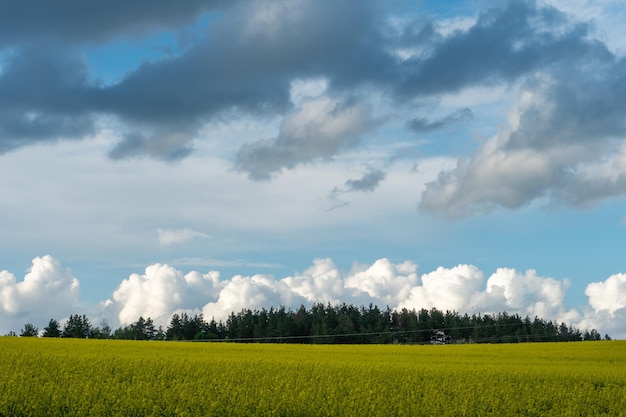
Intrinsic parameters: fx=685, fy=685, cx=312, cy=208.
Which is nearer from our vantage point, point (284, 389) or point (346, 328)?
point (284, 389)

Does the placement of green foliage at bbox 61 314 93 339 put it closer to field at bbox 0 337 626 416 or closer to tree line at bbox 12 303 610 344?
tree line at bbox 12 303 610 344

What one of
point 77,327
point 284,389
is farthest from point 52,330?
point 284,389

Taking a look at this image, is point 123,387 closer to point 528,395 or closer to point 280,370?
point 280,370

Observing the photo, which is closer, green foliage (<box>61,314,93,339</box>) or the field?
the field

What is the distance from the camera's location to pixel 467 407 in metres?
22.9

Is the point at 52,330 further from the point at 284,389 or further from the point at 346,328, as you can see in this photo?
the point at 284,389

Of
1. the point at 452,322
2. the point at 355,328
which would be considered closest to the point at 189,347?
the point at 355,328

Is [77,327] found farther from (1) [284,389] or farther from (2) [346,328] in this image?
(1) [284,389]

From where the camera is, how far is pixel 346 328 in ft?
418

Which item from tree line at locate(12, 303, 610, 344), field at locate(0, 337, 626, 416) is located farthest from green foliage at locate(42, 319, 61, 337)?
field at locate(0, 337, 626, 416)

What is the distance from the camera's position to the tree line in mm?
126250

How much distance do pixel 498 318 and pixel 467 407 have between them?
5138 inches

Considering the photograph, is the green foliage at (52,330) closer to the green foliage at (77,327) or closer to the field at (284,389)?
the green foliage at (77,327)

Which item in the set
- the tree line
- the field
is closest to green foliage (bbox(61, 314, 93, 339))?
the tree line
